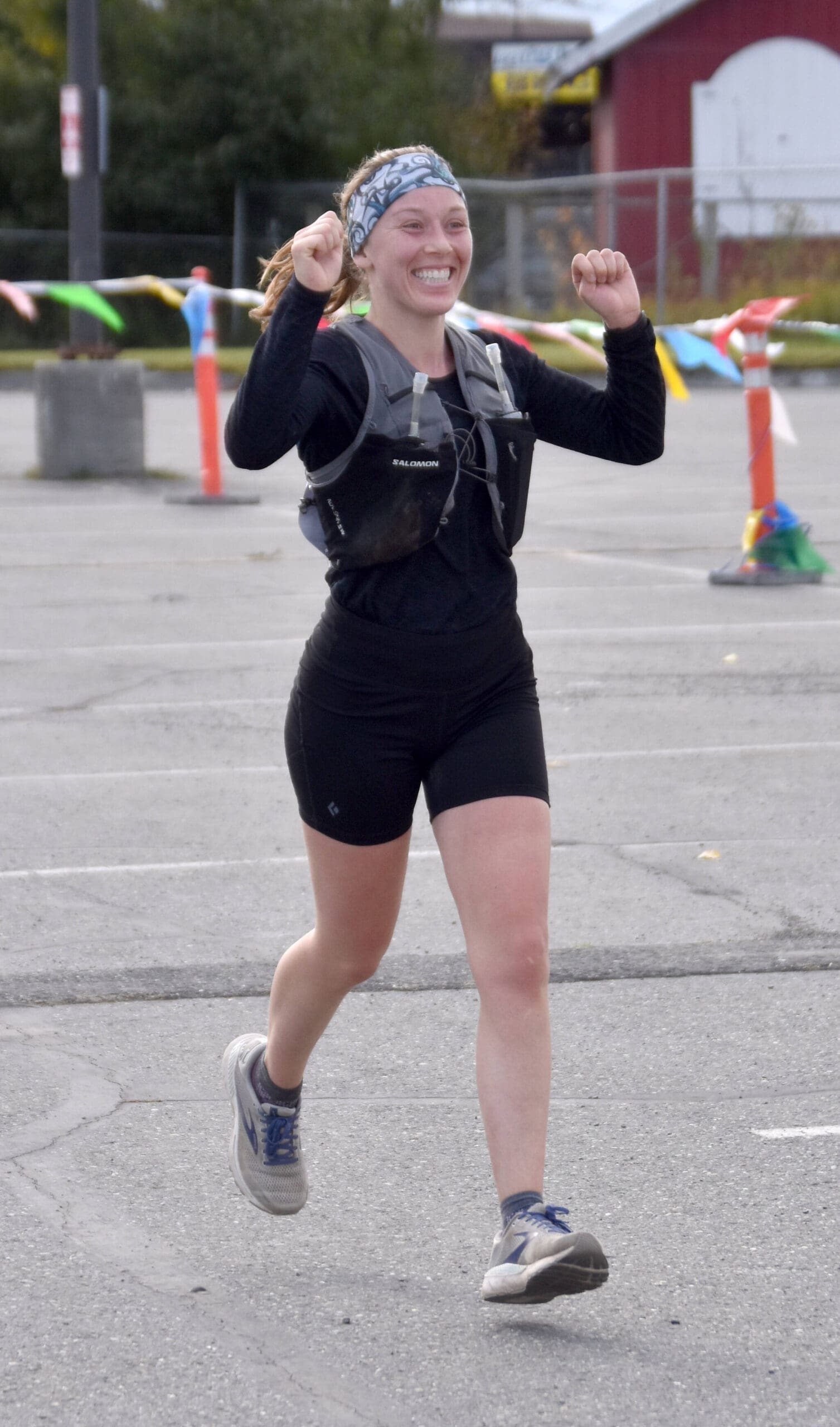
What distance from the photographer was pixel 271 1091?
4.05 m

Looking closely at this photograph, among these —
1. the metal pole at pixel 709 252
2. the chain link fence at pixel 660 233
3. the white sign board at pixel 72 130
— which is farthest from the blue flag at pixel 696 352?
the metal pole at pixel 709 252

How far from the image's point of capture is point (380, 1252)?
12.8 feet

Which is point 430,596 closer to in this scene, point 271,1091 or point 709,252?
point 271,1091

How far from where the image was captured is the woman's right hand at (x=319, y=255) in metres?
3.53

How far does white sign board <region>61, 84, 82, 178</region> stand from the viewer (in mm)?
18359

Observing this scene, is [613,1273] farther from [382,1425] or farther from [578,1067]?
[578,1067]

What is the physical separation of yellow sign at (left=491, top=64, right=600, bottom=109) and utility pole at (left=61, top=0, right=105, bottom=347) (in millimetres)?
28348

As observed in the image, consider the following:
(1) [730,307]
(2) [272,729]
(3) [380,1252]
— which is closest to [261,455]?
(3) [380,1252]

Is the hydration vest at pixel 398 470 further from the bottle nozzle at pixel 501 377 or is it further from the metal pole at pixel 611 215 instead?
the metal pole at pixel 611 215

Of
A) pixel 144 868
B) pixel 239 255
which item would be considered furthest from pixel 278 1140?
pixel 239 255

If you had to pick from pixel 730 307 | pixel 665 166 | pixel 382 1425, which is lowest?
pixel 382 1425

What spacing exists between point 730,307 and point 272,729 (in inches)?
1034

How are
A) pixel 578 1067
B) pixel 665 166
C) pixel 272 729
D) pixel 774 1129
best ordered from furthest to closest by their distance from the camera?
pixel 665 166, pixel 272 729, pixel 578 1067, pixel 774 1129

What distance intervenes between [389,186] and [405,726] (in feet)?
3.14
